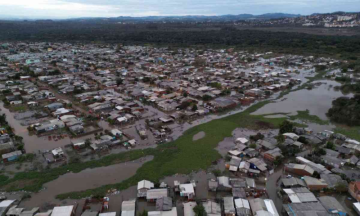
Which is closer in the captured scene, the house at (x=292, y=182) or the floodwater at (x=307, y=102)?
the house at (x=292, y=182)

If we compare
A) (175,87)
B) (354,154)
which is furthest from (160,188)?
(175,87)

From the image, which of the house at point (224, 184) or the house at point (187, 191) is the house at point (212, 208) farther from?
the house at point (224, 184)

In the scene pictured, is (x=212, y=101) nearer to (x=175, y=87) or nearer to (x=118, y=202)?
(x=175, y=87)

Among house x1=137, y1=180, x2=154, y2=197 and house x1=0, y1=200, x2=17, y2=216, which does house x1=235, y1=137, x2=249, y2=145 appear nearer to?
house x1=137, y1=180, x2=154, y2=197

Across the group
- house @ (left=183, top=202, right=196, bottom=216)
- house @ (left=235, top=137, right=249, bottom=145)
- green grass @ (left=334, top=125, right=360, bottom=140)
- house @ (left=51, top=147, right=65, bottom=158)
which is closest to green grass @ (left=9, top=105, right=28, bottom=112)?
house @ (left=51, top=147, right=65, bottom=158)

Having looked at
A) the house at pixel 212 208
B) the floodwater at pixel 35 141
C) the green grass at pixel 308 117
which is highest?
the green grass at pixel 308 117

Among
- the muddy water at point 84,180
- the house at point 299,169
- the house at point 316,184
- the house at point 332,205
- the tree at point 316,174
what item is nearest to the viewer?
the house at point 332,205

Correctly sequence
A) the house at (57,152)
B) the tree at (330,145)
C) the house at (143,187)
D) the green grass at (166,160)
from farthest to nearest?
the tree at (330,145), the house at (57,152), the green grass at (166,160), the house at (143,187)

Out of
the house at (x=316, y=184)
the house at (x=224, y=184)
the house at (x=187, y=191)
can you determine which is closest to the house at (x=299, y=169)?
the house at (x=316, y=184)
